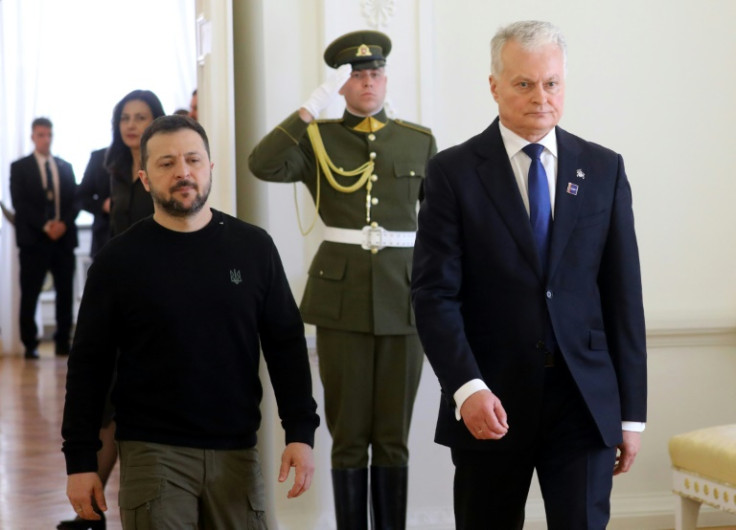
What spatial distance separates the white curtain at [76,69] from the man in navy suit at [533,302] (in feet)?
26.8

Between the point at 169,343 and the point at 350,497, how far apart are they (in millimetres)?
1443

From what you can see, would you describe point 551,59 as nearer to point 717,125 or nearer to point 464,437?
point 464,437

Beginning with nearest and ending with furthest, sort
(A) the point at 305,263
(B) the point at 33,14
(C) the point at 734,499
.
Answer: (C) the point at 734,499 → (A) the point at 305,263 → (B) the point at 33,14

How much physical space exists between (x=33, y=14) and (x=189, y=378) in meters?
8.89

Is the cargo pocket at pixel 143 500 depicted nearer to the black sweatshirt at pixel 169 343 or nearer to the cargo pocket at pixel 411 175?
the black sweatshirt at pixel 169 343

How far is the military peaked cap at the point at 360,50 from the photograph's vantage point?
3812mm

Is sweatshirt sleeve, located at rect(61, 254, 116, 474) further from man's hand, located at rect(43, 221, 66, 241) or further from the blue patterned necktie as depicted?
man's hand, located at rect(43, 221, 66, 241)

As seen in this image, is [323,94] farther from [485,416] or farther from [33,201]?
[33,201]

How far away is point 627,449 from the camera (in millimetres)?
2482

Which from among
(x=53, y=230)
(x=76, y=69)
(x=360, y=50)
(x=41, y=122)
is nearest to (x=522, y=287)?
(x=360, y=50)

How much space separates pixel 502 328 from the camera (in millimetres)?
2436

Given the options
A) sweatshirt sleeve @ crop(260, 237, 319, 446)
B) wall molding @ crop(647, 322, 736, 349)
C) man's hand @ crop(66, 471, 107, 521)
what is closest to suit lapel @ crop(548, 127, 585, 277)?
sweatshirt sleeve @ crop(260, 237, 319, 446)

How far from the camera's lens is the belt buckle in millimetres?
3824

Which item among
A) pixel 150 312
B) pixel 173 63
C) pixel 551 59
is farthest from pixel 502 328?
pixel 173 63
